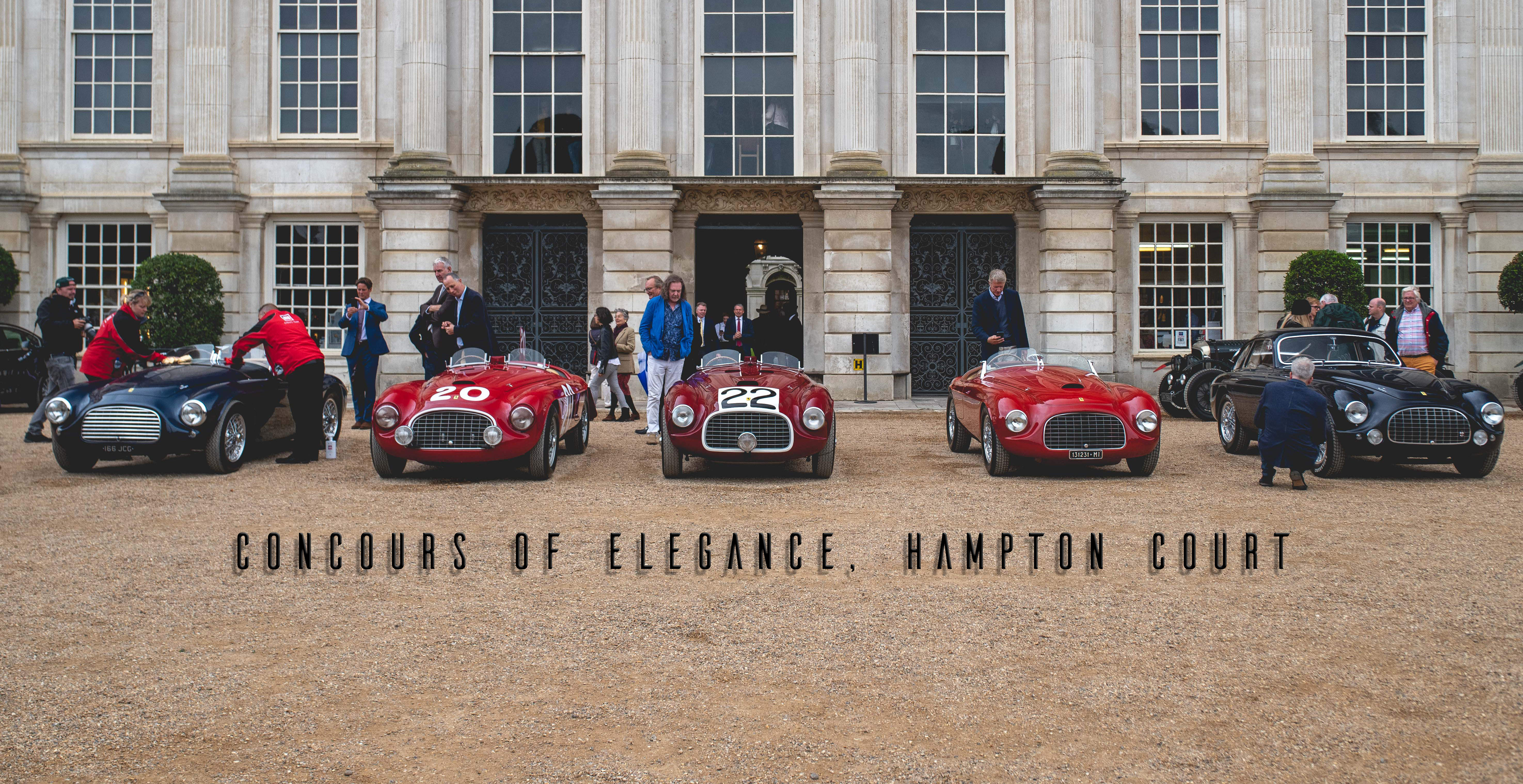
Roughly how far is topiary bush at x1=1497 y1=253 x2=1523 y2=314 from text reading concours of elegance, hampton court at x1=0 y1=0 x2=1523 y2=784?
115mm

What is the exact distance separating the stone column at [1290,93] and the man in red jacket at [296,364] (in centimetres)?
1718

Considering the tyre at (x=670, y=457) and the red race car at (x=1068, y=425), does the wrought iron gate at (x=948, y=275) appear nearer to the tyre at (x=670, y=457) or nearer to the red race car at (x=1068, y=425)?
the red race car at (x=1068, y=425)

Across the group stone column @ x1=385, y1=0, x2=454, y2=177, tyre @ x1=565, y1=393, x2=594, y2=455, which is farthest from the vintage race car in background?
stone column @ x1=385, y1=0, x2=454, y2=177

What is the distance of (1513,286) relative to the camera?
20.2 meters

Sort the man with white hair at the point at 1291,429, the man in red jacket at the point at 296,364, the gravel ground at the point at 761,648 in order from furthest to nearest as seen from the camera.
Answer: the man in red jacket at the point at 296,364 < the man with white hair at the point at 1291,429 < the gravel ground at the point at 761,648

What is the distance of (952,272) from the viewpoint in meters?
21.1

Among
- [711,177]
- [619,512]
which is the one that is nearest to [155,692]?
[619,512]

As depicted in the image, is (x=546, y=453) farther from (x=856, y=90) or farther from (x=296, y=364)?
(x=856, y=90)

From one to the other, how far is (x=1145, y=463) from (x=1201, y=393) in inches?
275

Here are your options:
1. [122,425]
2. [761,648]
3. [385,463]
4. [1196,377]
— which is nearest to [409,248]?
[122,425]

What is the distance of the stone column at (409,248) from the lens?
65.3 feet

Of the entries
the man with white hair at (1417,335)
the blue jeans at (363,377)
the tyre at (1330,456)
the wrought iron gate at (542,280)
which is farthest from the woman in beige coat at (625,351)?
the man with white hair at (1417,335)

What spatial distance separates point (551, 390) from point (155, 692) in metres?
6.46

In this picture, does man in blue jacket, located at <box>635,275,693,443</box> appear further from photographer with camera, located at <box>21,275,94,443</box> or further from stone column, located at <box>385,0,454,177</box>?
stone column, located at <box>385,0,454,177</box>
